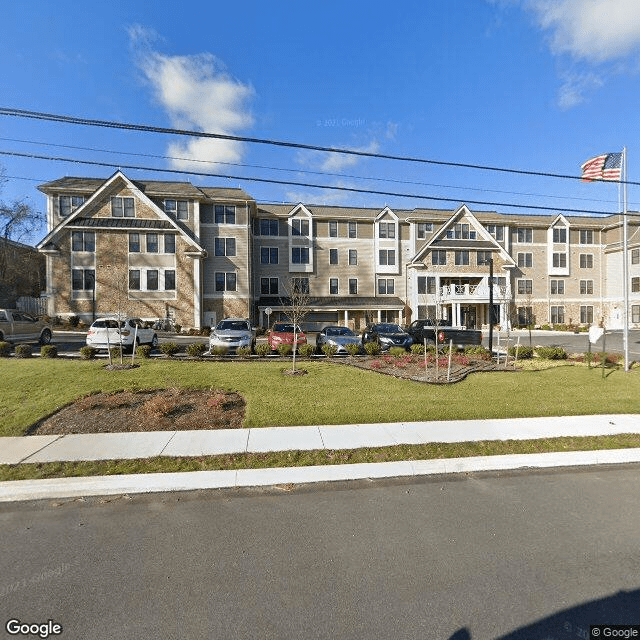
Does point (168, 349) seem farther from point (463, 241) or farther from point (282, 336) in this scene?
point (463, 241)

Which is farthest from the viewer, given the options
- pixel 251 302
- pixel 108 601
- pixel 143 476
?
pixel 251 302

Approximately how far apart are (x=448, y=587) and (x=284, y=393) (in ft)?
19.1

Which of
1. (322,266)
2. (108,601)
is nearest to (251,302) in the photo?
(322,266)

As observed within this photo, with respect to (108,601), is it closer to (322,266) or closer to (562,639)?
Answer: (562,639)

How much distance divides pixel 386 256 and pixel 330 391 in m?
29.6

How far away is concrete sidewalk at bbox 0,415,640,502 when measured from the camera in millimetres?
4363

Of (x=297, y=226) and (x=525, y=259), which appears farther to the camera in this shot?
(x=525, y=259)

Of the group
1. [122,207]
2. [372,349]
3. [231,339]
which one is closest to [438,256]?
[372,349]

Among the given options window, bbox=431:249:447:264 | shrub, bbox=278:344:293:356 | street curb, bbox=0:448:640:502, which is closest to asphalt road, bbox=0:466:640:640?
street curb, bbox=0:448:640:502

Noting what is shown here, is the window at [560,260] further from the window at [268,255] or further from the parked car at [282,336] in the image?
the parked car at [282,336]

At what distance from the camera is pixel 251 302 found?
107 feet

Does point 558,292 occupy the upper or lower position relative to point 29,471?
upper

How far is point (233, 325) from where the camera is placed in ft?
57.1

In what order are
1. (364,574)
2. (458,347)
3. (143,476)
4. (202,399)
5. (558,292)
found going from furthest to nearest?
(558,292) < (458,347) < (202,399) < (143,476) < (364,574)
